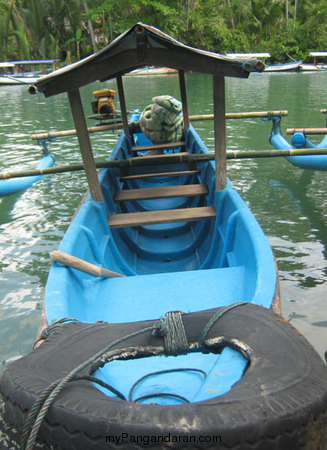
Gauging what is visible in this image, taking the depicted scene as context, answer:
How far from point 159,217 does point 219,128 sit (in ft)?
3.81

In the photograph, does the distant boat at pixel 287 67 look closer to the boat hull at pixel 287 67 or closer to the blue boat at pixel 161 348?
the boat hull at pixel 287 67

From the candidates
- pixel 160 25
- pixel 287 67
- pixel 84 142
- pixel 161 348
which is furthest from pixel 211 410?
pixel 160 25

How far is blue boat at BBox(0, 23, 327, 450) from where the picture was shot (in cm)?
106

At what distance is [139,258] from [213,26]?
44.0 metres

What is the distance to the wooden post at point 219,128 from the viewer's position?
140 inches

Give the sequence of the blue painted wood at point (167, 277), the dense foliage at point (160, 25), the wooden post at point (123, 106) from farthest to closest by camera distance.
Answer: the dense foliage at point (160, 25) < the wooden post at point (123, 106) < the blue painted wood at point (167, 277)

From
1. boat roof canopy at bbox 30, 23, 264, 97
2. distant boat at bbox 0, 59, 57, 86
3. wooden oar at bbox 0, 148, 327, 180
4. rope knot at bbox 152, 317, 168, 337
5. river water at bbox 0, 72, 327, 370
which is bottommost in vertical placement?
river water at bbox 0, 72, 327, 370

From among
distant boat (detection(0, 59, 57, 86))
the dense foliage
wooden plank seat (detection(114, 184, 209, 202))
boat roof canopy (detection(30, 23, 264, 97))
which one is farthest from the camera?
the dense foliage

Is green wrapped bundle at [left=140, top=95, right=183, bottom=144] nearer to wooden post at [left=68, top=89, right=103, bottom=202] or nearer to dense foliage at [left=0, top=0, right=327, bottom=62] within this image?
wooden post at [left=68, top=89, right=103, bottom=202]

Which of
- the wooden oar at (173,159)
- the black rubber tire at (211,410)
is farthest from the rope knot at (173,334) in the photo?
the wooden oar at (173,159)

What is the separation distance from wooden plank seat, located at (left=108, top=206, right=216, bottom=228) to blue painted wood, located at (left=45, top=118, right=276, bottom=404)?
0.13 m

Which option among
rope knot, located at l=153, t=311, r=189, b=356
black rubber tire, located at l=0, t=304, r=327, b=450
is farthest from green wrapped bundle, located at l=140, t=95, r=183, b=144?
black rubber tire, located at l=0, t=304, r=327, b=450

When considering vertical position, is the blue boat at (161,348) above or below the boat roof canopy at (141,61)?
below

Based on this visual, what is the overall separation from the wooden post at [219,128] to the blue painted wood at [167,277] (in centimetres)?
21
